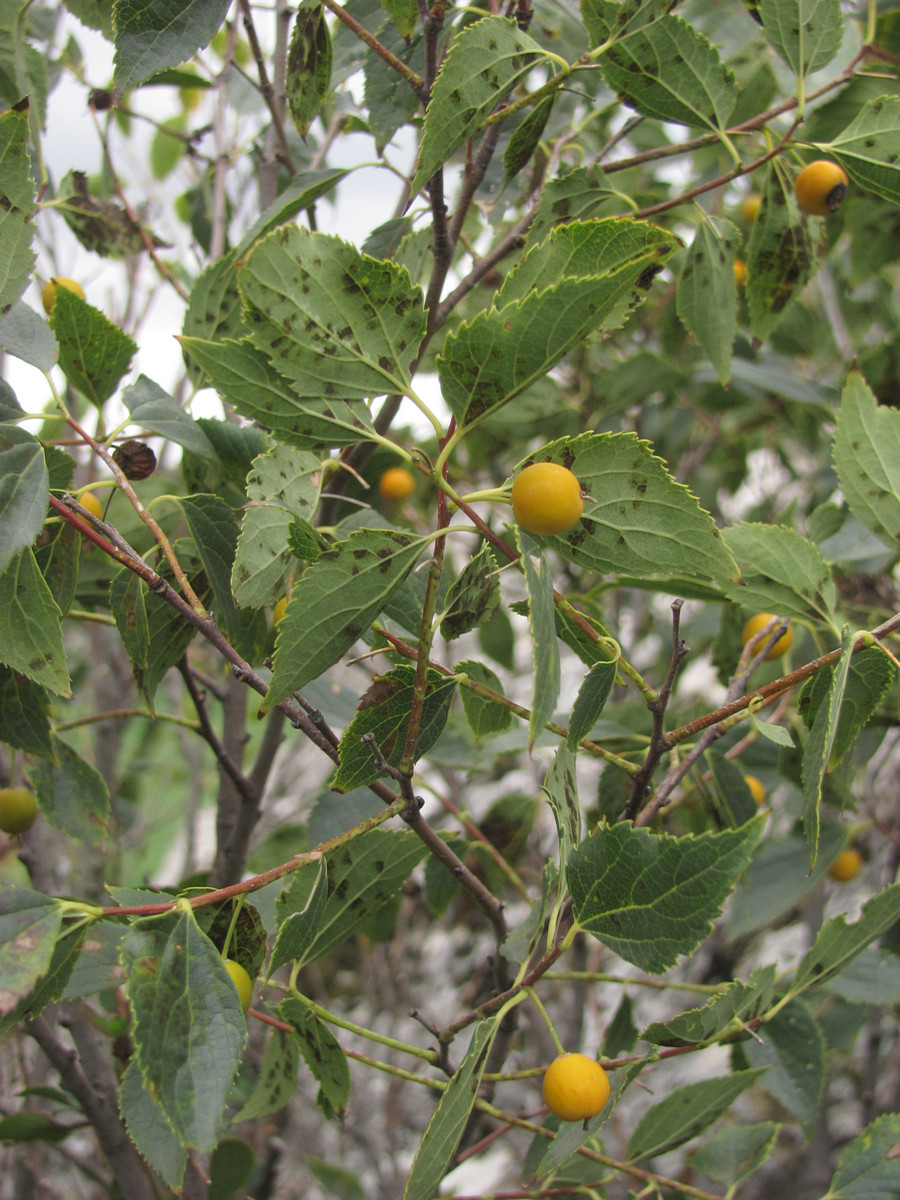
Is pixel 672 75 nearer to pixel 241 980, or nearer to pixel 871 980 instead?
pixel 241 980

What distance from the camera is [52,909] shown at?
0.57m

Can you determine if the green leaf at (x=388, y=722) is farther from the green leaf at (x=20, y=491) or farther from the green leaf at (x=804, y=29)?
the green leaf at (x=804, y=29)

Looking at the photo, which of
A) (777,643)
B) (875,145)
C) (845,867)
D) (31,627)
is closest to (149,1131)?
(31,627)

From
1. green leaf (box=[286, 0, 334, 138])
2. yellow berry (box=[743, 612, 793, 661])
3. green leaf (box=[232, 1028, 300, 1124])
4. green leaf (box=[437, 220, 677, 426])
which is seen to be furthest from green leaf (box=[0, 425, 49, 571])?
yellow berry (box=[743, 612, 793, 661])

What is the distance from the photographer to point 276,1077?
912 millimetres

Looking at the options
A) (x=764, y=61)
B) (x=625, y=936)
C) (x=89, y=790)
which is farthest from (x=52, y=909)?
(x=764, y=61)

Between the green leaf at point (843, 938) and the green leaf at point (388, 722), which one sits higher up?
the green leaf at point (388, 722)

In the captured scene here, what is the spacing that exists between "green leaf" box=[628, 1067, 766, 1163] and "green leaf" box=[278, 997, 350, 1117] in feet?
1.05

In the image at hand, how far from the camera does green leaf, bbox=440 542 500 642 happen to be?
26.0 inches

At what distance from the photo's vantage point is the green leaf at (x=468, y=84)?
0.69m

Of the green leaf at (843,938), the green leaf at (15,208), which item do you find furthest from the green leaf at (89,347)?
the green leaf at (843,938)

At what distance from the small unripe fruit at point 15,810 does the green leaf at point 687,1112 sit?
757mm

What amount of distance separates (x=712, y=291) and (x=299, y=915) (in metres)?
0.73

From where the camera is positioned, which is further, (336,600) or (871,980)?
(871,980)
